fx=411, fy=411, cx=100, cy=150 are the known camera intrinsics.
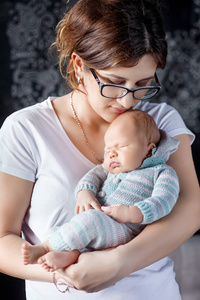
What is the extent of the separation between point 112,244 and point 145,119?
494 millimetres

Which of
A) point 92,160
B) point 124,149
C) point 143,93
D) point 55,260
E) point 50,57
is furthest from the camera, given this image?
point 50,57

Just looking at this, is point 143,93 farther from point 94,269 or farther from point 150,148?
point 94,269

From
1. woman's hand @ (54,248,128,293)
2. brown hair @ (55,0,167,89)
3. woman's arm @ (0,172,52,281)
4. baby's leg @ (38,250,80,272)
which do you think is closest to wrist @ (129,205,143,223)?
woman's hand @ (54,248,128,293)

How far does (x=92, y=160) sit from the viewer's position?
175 centimetres

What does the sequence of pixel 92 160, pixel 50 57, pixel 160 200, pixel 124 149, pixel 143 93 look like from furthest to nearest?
pixel 50 57 → pixel 92 160 → pixel 143 93 → pixel 124 149 → pixel 160 200

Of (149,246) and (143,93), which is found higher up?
(143,93)

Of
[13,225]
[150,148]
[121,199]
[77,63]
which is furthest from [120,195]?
[77,63]

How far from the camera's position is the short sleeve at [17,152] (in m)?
1.60

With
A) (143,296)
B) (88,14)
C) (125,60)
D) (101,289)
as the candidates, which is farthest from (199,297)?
(88,14)

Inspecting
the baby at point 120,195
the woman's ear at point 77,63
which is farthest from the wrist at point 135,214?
the woman's ear at point 77,63

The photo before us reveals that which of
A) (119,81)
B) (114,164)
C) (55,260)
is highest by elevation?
(119,81)

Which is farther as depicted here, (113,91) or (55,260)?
(113,91)

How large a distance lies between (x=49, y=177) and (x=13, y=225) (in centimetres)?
23

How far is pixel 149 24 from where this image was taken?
61.8 inches
